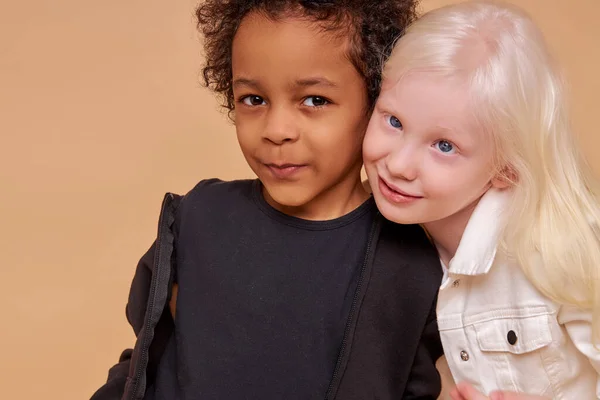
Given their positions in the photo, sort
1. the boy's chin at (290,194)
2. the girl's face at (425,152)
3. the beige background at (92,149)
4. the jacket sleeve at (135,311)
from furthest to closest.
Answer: the beige background at (92,149) → the jacket sleeve at (135,311) → the boy's chin at (290,194) → the girl's face at (425,152)

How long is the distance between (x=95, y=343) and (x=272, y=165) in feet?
3.43

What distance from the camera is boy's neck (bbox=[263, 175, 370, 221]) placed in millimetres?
1473

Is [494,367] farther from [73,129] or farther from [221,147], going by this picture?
[73,129]

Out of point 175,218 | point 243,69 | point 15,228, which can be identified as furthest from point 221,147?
point 243,69

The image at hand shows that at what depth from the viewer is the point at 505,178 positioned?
1.37 m

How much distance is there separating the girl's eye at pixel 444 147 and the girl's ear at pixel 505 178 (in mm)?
90

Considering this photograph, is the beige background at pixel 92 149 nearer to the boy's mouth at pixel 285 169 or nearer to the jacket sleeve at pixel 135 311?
the jacket sleeve at pixel 135 311

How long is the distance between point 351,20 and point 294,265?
14.8 inches

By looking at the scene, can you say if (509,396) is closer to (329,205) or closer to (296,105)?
(329,205)

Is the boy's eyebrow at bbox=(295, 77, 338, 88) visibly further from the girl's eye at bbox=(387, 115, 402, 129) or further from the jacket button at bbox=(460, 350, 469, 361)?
the jacket button at bbox=(460, 350, 469, 361)

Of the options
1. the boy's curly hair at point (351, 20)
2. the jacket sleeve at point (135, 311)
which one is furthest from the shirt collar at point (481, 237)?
the jacket sleeve at point (135, 311)

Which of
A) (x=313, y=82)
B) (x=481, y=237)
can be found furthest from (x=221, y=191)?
(x=481, y=237)

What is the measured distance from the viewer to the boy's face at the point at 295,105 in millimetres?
1329

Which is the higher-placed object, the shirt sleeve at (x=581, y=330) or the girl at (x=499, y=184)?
the girl at (x=499, y=184)
